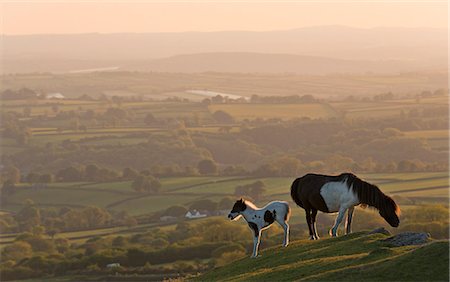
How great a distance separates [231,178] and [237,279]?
4246 inches

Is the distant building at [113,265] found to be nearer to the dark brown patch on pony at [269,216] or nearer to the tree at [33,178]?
the dark brown patch on pony at [269,216]

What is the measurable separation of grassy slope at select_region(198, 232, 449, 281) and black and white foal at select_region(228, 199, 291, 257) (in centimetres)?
67

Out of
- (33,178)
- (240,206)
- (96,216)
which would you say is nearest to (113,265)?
(96,216)

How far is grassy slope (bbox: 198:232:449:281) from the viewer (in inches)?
803

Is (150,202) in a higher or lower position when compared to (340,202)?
lower

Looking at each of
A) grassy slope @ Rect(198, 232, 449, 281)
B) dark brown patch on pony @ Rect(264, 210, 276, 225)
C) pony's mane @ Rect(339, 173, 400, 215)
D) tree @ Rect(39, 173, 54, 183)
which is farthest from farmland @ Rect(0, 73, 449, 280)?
pony's mane @ Rect(339, 173, 400, 215)

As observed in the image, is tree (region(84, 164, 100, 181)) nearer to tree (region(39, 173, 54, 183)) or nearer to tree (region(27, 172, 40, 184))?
tree (region(39, 173, 54, 183))

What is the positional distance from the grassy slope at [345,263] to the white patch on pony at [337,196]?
100cm

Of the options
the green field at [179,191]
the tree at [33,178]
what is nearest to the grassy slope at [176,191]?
the green field at [179,191]

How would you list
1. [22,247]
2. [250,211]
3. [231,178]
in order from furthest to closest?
[231,178] < [22,247] < [250,211]

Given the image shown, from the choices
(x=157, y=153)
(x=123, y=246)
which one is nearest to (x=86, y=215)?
(x=123, y=246)

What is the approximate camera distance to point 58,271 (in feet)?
237

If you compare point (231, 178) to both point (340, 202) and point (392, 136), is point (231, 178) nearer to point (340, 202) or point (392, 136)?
point (392, 136)

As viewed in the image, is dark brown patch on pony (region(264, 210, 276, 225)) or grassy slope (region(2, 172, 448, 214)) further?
grassy slope (region(2, 172, 448, 214))
